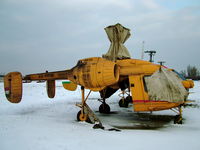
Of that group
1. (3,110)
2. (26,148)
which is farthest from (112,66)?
(3,110)

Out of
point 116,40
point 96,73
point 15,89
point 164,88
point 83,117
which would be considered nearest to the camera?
point 164,88

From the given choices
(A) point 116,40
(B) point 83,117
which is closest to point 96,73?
(B) point 83,117

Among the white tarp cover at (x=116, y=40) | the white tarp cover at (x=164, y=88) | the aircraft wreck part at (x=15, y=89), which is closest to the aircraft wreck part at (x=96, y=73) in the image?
the white tarp cover at (x=164, y=88)

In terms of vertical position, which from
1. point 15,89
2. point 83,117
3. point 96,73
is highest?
point 96,73

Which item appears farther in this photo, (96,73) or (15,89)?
(15,89)

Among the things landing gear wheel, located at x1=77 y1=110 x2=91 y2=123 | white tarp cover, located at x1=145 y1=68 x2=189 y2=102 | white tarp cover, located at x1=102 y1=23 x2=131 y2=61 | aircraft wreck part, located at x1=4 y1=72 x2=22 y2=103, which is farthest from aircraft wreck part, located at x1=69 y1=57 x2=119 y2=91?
aircraft wreck part, located at x1=4 y1=72 x2=22 y2=103

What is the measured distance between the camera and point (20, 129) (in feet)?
17.1

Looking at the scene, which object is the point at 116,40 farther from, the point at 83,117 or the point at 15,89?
the point at 15,89

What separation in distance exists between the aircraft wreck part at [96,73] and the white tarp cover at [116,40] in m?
2.48

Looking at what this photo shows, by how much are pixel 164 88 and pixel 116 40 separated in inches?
192

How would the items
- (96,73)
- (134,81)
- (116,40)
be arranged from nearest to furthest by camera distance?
(96,73) < (134,81) < (116,40)

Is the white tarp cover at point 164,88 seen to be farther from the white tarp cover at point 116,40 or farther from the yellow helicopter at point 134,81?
the white tarp cover at point 116,40

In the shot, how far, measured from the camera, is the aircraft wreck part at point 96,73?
6.89 metres

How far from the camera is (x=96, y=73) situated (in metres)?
7.03
